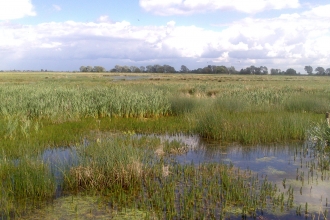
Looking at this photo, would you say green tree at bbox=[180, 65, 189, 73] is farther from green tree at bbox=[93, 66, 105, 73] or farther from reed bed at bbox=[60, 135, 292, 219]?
reed bed at bbox=[60, 135, 292, 219]

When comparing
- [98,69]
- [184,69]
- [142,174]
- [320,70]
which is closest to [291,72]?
[320,70]

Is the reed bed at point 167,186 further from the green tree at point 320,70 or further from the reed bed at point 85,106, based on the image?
the green tree at point 320,70

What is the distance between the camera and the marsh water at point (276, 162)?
6.29 meters

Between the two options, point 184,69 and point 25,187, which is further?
point 184,69

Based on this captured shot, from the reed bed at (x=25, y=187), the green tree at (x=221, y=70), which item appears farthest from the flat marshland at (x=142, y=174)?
the green tree at (x=221, y=70)

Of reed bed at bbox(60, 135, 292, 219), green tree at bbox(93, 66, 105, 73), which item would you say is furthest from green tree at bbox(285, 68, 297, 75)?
reed bed at bbox(60, 135, 292, 219)

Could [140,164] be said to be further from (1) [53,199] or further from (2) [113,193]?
(1) [53,199]

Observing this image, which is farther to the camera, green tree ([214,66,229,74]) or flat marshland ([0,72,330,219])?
green tree ([214,66,229,74])

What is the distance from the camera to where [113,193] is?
637 centimetres

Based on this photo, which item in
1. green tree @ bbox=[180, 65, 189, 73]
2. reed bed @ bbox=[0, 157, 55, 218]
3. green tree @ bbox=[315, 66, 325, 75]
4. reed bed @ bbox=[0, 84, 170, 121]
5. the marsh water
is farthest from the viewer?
green tree @ bbox=[180, 65, 189, 73]

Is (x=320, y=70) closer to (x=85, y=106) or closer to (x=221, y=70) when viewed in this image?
(x=221, y=70)

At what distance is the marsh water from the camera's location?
629 cm

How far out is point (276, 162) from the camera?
8.89 metres

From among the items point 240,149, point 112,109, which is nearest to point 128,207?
point 240,149
